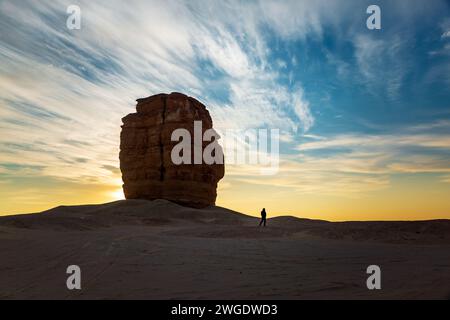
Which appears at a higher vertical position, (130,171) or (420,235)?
(130,171)

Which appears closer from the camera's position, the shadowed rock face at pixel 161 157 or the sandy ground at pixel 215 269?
the sandy ground at pixel 215 269

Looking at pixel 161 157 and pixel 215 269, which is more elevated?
pixel 161 157

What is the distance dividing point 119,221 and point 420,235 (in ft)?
74.1

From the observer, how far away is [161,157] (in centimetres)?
4072

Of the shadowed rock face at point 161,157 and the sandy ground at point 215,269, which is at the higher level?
the shadowed rock face at point 161,157

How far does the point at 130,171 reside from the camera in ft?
140

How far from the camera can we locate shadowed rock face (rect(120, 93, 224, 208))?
3994 cm

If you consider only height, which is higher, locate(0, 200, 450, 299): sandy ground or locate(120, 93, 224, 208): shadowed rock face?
locate(120, 93, 224, 208): shadowed rock face

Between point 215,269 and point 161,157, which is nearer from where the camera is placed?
point 215,269

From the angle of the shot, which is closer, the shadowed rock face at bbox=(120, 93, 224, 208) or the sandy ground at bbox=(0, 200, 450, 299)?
the sandy ground at bbox=(0, 200, 450, 299)

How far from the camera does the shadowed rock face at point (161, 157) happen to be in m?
39.9
